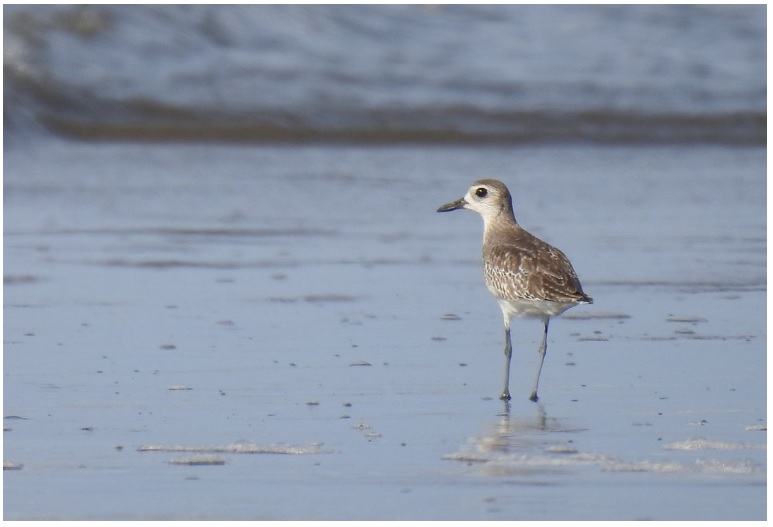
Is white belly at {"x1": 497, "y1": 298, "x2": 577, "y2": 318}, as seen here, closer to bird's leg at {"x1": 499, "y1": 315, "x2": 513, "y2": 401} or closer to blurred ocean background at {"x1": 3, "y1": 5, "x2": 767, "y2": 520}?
bird's leg at {"x1": 499, "y1": 315, "x2": 513, "y2": 401}

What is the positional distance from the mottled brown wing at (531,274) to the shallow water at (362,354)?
0.37 m

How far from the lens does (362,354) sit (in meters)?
6.41

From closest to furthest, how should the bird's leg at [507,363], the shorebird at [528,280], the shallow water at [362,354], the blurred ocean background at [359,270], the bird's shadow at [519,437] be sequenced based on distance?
the shallow water at [362,354] < the blurred ocean background at [359,270] < the bird's shadow at [519,437] < the bird's leg at [507,363] < the shorebird at [528,280]

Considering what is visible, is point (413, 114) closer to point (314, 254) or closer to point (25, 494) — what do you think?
point (314, 254)

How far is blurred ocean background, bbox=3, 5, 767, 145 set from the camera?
53.5 feet

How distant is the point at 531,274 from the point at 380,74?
1240 centimetres

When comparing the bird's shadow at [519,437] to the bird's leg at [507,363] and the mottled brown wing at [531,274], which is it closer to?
the bird's leg at [507,363]

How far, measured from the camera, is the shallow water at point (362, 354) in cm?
434

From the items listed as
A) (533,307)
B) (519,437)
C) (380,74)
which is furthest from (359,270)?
(380,74)

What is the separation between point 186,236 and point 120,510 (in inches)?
221

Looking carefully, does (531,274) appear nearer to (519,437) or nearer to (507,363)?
(507,363)

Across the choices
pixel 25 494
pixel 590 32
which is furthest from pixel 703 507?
pixel 590 32

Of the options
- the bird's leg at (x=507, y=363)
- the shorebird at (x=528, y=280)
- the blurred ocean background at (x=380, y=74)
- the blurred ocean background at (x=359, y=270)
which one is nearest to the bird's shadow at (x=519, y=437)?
the blurred ocean background at (x=359, y=270)

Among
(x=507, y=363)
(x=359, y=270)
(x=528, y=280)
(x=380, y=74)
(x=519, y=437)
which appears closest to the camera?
(x=519, y=437)
